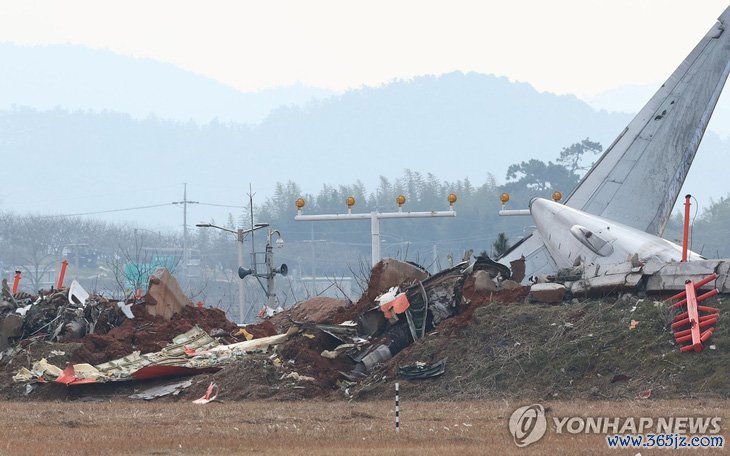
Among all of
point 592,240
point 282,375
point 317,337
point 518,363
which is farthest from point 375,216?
point 518,363

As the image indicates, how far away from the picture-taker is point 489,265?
3016 centimetres

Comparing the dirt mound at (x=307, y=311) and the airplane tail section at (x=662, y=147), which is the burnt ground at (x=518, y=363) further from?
the airplane tail section at (x=662, y=147)

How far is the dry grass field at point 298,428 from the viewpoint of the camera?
1539cm

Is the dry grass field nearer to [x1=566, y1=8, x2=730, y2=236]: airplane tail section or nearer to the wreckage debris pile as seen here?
the wreckage debris pile

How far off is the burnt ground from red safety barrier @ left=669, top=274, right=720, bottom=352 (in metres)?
0.18

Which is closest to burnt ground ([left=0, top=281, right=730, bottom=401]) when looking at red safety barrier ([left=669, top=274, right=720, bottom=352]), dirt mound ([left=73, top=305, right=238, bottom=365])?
red safety barrier ([left=669, top=274, right=720, bottom=352])

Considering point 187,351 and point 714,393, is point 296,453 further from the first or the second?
point 187,351

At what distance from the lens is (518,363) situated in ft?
79.7

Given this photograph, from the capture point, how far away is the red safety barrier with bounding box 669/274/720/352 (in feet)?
76.1

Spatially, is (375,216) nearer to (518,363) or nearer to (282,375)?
(282,375)

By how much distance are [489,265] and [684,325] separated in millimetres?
6983

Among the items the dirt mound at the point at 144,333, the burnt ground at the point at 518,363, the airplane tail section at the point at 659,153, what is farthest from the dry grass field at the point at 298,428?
the airplane tail section at the point at 659,153

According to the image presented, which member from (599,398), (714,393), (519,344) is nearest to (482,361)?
(519,344)

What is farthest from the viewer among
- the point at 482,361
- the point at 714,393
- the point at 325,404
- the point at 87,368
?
the point at 87,368
